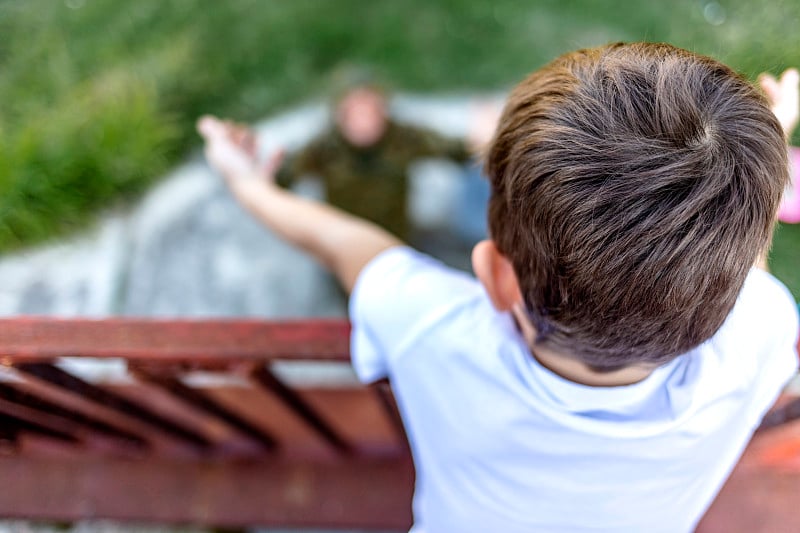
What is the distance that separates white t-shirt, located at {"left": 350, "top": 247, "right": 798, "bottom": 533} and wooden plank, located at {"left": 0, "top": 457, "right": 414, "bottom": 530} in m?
0.49

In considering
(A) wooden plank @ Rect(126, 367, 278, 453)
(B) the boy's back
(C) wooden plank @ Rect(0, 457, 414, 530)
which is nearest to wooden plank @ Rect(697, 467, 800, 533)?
(B) the boy's back

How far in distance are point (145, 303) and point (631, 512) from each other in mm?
1393

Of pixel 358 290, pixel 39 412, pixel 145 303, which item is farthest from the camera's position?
pixel 145 303

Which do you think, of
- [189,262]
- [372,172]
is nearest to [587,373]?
[372,172]

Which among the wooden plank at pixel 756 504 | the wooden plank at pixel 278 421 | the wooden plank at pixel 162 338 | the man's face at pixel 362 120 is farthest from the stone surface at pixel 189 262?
the wooden plank at pixel 162 338

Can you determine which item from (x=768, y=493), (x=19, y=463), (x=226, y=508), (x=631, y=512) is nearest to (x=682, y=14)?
(x=768, y=493)

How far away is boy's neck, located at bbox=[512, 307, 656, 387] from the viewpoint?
68 centimetres

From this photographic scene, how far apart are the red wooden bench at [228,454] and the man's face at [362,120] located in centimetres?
63

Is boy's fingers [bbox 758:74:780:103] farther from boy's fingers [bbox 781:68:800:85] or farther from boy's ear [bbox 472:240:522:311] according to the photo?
boy's ear [bbox 472:240:522:311]

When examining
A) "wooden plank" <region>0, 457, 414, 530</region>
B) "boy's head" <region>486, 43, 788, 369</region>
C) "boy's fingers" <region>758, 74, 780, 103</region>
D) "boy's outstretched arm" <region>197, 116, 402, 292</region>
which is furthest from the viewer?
"wooden plank" <region>0, 457, 414, 530</region>

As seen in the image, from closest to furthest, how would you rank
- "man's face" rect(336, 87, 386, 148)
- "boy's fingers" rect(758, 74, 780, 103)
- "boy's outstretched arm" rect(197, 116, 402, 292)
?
"boy's fingers" rect(758, 74, 780, 103) → "boy's outstretched arm" rect(197, 116, 402, 292) → "man's face" rect(336, 87, 386, 148)

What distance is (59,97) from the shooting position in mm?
1839

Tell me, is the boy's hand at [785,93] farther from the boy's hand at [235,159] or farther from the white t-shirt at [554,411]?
the boy's hand at [235,159]

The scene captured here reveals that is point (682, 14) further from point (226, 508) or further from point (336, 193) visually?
point (226, 508)
